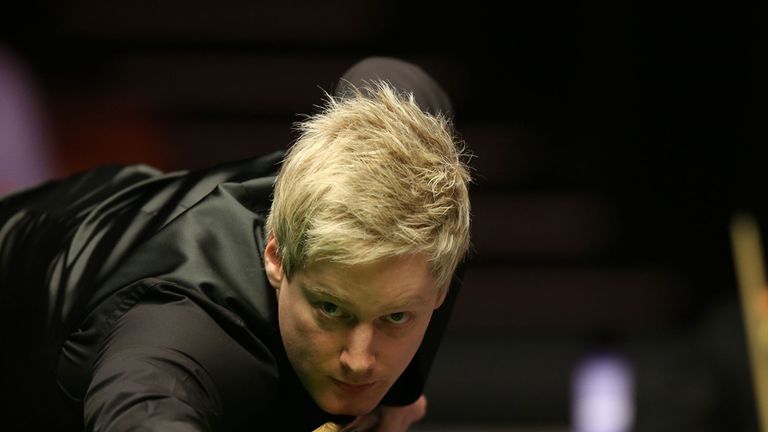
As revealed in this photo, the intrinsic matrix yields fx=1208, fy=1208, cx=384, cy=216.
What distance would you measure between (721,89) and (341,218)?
389cm

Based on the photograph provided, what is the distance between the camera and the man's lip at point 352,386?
1.88m

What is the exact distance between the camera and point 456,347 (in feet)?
15.6

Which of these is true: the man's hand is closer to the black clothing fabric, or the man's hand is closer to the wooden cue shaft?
the black clothing fabric

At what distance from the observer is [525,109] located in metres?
5.26

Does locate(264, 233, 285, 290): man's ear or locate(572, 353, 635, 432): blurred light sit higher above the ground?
locate(264, 233, 285, 290): man's ear

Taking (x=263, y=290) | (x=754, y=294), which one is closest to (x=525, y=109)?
(x=754, y=294)

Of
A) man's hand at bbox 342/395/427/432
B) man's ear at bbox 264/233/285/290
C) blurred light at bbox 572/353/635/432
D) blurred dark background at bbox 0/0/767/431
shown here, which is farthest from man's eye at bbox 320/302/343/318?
blurred dark background at bbox 0/0/767/431

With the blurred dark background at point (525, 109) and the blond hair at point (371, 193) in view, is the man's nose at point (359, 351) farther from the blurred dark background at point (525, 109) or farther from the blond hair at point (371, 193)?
the blurred dark background at point (525, 109)

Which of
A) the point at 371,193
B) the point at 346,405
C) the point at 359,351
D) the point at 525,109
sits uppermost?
the point at 525,109

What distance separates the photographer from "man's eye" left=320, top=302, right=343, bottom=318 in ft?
5.85

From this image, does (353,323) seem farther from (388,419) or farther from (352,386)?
(388,419)

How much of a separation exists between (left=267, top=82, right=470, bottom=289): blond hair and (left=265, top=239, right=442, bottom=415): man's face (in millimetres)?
26

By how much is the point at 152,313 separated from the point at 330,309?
286mm

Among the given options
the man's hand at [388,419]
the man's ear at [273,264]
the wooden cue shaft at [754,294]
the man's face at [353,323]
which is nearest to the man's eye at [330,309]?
the man's face at [353,323]
